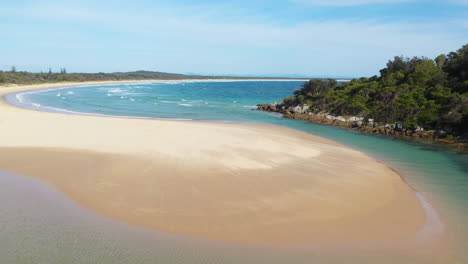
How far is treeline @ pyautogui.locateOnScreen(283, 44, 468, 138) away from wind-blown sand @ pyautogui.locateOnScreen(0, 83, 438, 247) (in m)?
13.1

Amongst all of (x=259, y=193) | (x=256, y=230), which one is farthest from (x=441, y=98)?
(x=256, y=230)

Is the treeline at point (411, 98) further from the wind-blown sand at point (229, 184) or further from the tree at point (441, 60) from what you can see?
the wind-blown sand at point (229, 184)

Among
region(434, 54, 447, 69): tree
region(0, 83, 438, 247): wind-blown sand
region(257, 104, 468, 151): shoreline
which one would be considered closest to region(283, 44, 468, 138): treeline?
region(434, 54, 447, 69): tree

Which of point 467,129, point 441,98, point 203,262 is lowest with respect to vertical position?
point 203,262

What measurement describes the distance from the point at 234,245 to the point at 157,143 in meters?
13.0

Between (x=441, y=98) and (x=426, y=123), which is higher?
(x=441, y=98)

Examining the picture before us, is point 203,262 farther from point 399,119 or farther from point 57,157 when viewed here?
point 399,119

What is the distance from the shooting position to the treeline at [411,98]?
2931 cm

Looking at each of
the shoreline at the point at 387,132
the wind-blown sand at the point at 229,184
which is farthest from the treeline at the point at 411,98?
the wind-blown sand at the point at 229,184

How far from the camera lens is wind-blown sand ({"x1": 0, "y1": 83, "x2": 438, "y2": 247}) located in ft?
34.4

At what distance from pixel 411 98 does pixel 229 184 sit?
1130 inches

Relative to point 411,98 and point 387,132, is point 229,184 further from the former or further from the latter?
point 411,98

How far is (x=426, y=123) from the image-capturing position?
3006 cm

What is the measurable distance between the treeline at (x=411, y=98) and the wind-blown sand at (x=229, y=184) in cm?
1308
